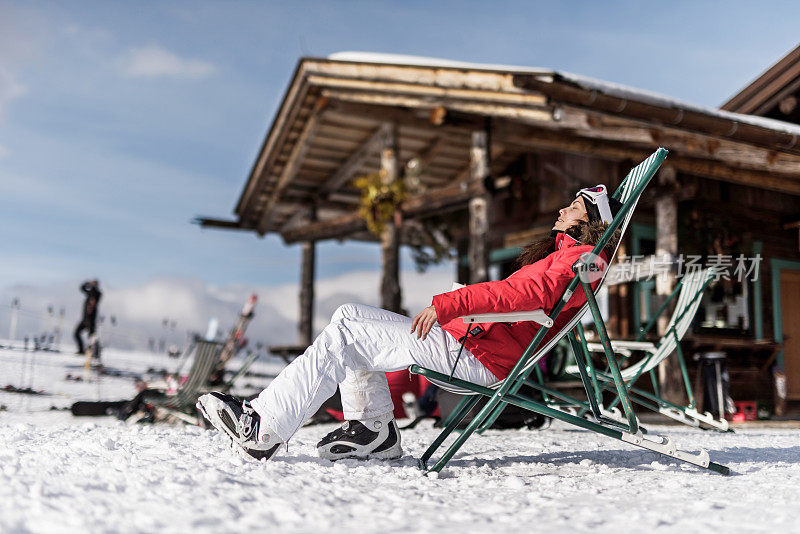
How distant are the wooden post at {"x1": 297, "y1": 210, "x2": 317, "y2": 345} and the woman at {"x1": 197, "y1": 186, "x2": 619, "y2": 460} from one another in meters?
8.79

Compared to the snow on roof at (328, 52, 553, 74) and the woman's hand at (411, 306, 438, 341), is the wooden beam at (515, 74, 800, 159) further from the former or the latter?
the woman's hand at (411, 306, 438, 341)

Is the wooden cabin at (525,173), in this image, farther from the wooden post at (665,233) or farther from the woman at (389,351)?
the woman at (389,351)

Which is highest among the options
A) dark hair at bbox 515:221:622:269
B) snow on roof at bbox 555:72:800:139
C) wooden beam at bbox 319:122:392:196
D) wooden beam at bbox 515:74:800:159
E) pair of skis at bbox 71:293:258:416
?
wooden beam at bbox 319:122:392:196

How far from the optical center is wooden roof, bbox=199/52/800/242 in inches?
266

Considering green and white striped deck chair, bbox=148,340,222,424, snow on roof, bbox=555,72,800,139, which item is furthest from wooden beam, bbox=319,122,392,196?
green and white striped deck chair, bbox=148,340,222,424

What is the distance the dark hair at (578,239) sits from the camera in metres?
3.06

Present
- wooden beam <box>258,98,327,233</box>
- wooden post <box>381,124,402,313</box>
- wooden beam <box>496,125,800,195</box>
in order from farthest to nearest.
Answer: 1. wooden beam <box>258,98,327,233</box>
2. wooden post <box>381,124,402,313</box>
3. wooden beam <box>496,125,800,195</box>

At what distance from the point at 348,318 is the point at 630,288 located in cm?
800

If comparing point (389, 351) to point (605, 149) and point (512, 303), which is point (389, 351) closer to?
point (512, 303)

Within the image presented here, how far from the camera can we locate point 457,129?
798 centimetres

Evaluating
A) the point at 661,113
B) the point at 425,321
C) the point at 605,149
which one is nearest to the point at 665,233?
the point at 605,149

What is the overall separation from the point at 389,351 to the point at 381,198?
232 inches

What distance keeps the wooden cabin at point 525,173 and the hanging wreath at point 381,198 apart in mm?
29

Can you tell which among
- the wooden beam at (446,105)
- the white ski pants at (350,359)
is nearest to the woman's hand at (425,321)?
the white ski pants at (350,359)
